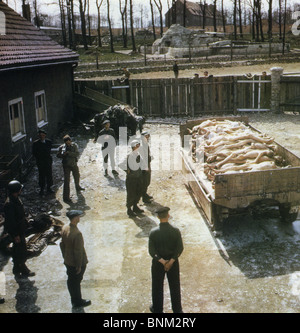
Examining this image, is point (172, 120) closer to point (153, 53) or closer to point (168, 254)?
point (168, 254)

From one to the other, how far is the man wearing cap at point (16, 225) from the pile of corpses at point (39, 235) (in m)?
0.74

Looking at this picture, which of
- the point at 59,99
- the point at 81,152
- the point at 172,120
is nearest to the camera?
the point at 81,152

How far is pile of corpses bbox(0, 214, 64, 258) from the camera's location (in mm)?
7633

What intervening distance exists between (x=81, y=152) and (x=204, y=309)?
389 inches

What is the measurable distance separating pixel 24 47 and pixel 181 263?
1030 cm

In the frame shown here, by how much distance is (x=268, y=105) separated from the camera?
20531mm

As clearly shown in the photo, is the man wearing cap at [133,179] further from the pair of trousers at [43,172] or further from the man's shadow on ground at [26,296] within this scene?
the man's shadow on ground at [26,296]

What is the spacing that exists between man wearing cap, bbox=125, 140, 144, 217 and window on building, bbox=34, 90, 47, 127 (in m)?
6.59

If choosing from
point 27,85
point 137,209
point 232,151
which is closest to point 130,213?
point 137,209

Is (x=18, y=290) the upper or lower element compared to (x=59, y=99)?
lower

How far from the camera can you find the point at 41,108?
15367 millimetres

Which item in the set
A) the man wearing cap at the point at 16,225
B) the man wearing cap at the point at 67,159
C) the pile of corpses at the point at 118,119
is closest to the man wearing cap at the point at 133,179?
the man wearing cap at the point at 67,159

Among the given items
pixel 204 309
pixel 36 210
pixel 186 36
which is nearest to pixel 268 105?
pixel 36 210

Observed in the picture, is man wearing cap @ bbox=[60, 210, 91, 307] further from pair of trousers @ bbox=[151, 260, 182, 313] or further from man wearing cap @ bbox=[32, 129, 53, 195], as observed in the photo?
man wearing cap @ bbox=[32, 129, 53, 195]
